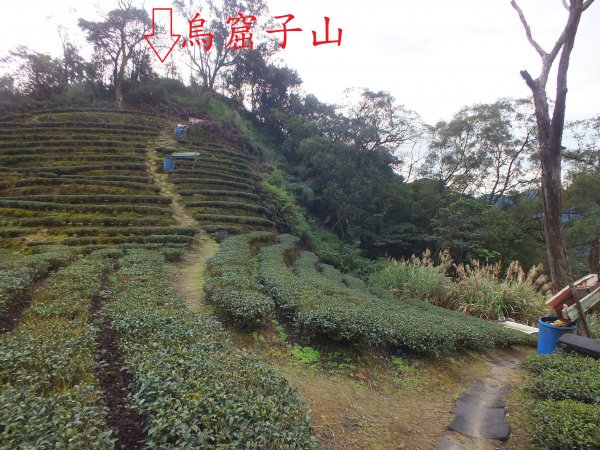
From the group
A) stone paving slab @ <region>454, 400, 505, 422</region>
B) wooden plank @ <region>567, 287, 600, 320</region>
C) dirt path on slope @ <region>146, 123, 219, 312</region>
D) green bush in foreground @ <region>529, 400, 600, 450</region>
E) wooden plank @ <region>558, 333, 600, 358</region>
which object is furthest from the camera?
dirt path on slope @ <region>146, 123, 219, 312</region>

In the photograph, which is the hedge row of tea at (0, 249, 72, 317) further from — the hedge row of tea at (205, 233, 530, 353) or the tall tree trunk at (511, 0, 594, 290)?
the tall tree trunk at (511, 0, 594, 290)

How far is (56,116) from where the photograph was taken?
69.8ft

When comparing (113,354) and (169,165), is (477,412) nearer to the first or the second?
(113,354)

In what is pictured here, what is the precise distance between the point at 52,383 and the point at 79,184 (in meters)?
14.6

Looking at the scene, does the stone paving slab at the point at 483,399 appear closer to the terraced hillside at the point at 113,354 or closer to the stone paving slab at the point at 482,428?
the stone paving slab at the point at 482,428

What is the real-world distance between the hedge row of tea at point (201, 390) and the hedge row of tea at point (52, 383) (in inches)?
12.9

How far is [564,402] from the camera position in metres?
3.10

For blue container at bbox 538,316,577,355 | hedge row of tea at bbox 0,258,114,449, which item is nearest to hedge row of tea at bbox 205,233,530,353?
blue container at bbox 538,316,577,355

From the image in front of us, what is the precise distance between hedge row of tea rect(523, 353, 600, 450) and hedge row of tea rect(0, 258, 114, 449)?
3.33 meters

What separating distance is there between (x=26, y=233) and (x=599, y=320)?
→ 1656 cm

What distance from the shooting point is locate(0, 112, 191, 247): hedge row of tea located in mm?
11523

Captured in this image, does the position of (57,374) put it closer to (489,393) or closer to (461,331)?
(489,393)

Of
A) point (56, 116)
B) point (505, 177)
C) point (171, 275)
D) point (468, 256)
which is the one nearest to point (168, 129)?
point (56, 116)

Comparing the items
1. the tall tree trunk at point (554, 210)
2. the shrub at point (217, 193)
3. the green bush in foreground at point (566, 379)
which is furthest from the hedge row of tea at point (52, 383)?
the shrub at point (217, 193)
